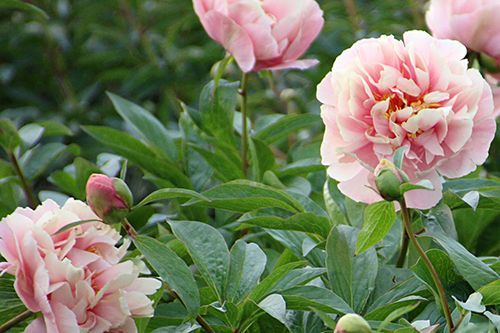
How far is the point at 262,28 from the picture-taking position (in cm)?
112

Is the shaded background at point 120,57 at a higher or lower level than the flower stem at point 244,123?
lower

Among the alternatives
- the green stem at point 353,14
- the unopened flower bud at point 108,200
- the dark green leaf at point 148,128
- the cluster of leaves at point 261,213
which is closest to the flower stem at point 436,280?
the cluster of leaves at point 261,213

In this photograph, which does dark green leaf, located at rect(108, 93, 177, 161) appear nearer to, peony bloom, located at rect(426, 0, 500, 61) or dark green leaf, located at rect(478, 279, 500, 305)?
peony bloom, located at rect(426, 0, 500, 61)

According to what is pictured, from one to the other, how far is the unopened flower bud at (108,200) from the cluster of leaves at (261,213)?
18 millimetres

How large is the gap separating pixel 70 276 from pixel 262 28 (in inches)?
18.0

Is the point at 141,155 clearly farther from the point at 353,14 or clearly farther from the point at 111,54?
the point at 111,54

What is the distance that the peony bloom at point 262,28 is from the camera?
3.68ft

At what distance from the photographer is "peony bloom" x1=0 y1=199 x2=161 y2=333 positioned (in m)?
0.76

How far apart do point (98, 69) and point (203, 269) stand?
5.91ft

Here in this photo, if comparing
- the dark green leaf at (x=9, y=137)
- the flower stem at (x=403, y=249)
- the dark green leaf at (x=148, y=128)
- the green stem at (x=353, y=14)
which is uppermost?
the flower stem at (x=403, y=249)

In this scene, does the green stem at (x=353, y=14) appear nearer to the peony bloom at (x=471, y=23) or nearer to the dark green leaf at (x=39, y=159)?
the dark green leaf at (x=39, y=159)

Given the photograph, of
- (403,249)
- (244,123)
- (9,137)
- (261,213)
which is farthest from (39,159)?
(403,249)

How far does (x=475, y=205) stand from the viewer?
34.8 inches

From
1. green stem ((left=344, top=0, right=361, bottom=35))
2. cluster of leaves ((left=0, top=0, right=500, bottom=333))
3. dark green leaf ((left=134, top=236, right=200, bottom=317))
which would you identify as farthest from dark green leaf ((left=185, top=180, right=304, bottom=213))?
green stem ((left=344, top=0, right=361, bottom=35))
